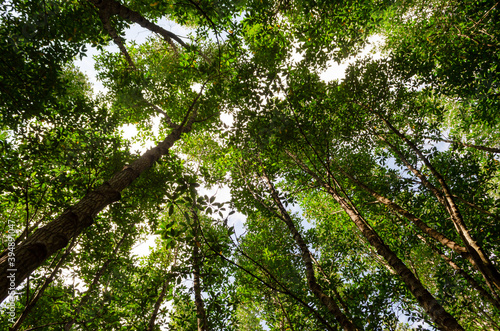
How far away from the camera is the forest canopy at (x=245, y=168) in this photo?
3.97 m

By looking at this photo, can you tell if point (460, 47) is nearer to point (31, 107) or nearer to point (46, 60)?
point (46, 60)

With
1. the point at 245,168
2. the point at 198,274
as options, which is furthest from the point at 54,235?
the point at 245,168

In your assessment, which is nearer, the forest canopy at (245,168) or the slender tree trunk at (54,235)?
the slender tree trunk at (54,235)

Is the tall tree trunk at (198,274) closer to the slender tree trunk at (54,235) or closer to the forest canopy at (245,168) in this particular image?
the forest canopy at (245,168)

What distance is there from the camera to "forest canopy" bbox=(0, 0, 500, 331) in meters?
3.97

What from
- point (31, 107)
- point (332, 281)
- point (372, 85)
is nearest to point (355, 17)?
point (372, 85)

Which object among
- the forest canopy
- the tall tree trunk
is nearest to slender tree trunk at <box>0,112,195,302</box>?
the forest canopy

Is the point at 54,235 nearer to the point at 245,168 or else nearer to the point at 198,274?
the point at 198,274

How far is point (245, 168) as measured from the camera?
8.37 metres

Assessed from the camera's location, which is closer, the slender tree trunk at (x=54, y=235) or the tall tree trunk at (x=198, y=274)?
the slender tree trunk at (x=54, y=235)

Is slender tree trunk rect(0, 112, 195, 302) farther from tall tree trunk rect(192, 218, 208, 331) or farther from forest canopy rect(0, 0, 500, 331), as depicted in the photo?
tall tree trunk rect(192, 218, 208, 331)

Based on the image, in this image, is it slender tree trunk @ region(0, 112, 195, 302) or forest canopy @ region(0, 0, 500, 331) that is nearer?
slender tree trunk @ region(0, 112, 195, 302)

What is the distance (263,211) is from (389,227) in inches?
218

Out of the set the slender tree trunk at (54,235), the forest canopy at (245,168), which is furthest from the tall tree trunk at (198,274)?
the slender tree trunk at (54,235)
